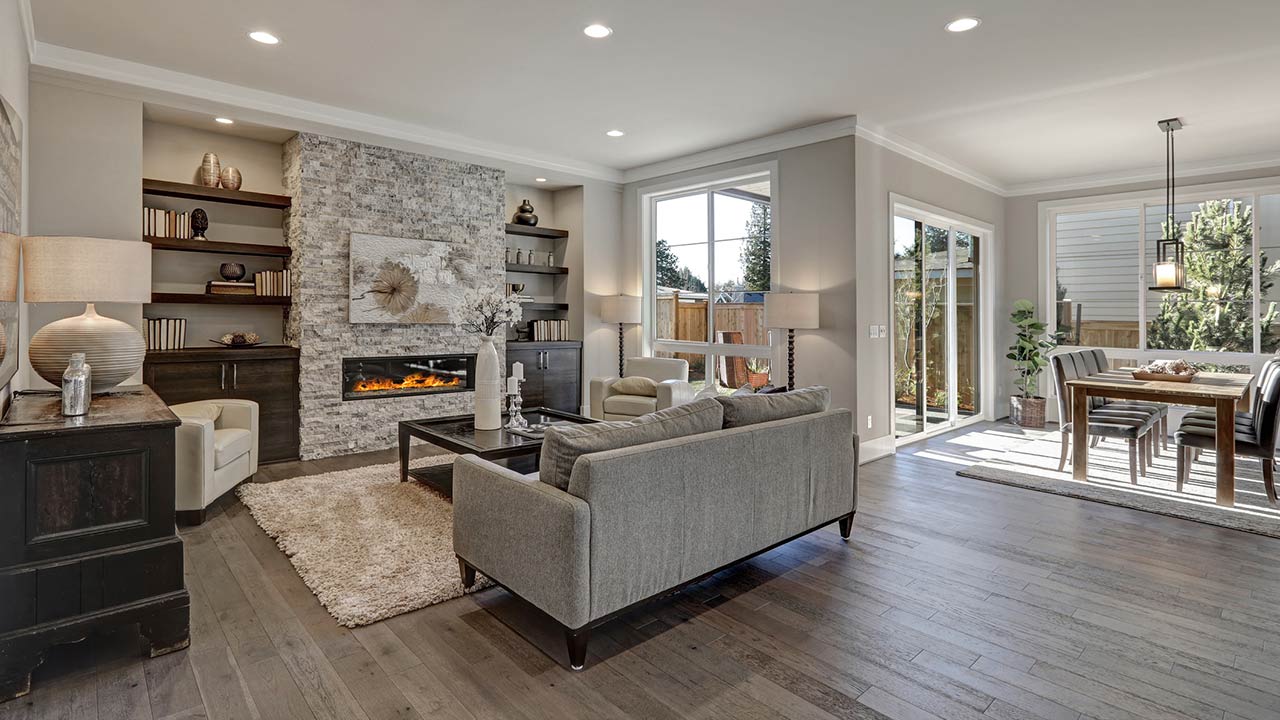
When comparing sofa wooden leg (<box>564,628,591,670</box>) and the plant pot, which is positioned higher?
the plant pot

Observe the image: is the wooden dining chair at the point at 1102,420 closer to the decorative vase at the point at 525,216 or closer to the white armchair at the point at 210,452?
the decorative vase at the point at 525,216

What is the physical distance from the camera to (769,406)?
3.04 metres

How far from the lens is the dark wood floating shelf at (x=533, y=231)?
700 centimetres

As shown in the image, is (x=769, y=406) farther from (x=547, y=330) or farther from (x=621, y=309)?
(x=547, y=330)

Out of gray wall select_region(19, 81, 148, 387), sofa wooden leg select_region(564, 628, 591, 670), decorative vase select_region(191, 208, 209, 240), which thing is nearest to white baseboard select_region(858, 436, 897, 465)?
sofa wooden leg select_region(564, 628, 591, 670)

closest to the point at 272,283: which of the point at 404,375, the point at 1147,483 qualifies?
the point at 404,375

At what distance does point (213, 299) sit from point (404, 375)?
63.1 inches

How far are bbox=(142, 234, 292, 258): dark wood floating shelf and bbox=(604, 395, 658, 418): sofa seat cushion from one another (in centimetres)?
304

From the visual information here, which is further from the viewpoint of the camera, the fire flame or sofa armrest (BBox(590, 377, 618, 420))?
sofa armrest (BBox(590, 377, 618, 420))

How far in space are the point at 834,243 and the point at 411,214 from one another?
12.4ft

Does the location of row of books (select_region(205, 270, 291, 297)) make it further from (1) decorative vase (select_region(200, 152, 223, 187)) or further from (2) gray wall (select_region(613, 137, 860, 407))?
(2) gray wall (select_region(613, 137, 860, 407))

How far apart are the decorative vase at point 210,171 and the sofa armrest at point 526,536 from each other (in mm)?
4079

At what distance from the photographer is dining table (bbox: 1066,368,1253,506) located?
418cm

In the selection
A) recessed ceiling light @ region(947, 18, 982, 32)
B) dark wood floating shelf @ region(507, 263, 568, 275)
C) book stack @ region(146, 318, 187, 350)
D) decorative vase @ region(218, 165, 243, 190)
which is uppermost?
recessed ceiling light @ region(947, 18, 982, 32)
